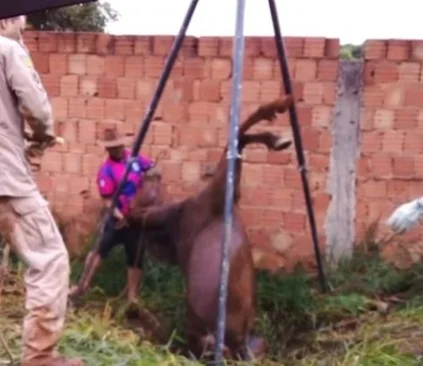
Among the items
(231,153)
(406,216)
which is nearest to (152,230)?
(231,153)

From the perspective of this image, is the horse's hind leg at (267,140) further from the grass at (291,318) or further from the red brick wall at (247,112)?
the red brick wall at (247,112)

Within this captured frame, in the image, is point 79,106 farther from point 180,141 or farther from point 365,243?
point 365,243

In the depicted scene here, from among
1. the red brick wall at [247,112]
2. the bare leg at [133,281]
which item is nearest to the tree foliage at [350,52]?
the red brick wall at [247,112]

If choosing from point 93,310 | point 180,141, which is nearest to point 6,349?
point 93,310

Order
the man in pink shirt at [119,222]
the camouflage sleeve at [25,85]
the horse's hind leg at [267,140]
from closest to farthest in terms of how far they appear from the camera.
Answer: the camouflage sleeve at [25,85]
the horse's hind leg at [267,140]
the man in pink shirt at [119,222]

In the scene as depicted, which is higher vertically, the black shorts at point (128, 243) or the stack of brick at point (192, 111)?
the stack of brick at point (192, 111)

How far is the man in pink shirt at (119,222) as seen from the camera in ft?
19.7

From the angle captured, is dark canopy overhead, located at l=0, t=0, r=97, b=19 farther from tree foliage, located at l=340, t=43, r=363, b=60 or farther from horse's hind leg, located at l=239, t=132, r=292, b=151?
tree foliage, located at l=340, t=43, r=363, b=60

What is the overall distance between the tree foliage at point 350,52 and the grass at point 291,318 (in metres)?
1.30

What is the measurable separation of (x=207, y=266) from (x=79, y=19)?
9403 millimetres

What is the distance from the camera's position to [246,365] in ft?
16.5

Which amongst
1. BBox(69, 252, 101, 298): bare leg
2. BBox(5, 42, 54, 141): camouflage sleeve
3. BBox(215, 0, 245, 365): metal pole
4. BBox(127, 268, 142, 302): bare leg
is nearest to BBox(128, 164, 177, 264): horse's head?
BBox(127, 268, 142, 302): bare leg

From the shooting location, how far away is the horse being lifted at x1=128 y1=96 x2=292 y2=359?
17.5 feet

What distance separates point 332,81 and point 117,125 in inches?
60.0
